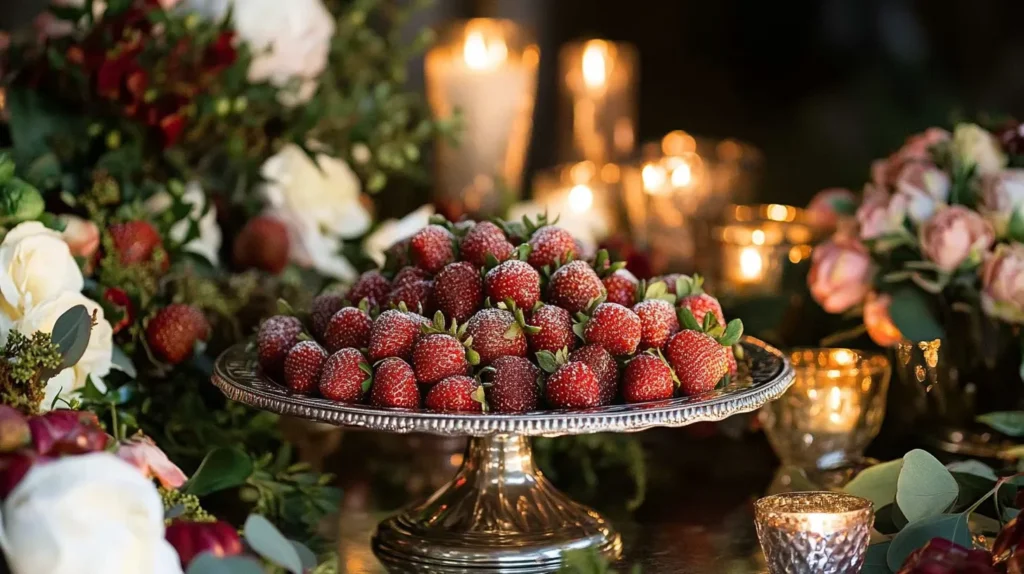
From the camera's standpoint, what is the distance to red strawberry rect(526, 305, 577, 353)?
36.1 inches

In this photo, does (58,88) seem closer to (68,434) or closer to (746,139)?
(68,434)

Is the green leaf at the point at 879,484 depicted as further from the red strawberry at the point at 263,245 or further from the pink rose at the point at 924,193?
the red strawberry at the point at 263,245

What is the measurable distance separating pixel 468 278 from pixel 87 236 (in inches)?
14.7

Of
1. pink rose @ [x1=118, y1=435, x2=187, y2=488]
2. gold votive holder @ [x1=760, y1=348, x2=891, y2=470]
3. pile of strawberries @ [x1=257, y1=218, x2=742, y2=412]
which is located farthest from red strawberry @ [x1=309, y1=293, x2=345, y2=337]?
gold votive holder @ [x1=760, y1=348, x2=891, y2=470]

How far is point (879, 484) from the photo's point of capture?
3.18 ft

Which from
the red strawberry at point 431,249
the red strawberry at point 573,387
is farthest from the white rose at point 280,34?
the red strawberry at point 573,387

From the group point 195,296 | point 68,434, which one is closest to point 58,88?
point 195,296

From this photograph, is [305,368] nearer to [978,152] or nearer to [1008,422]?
[1008,422]

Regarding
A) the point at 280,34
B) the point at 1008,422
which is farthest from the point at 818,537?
the point at 280,34

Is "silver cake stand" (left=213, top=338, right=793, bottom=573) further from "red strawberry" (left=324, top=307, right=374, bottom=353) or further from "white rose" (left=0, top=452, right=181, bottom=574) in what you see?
"white rose" (left=0, top=452, right=181, bottom=574)

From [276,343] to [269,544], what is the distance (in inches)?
10.9

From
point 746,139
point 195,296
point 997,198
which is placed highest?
point 997,198

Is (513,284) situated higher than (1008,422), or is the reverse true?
(513,284)

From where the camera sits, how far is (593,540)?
1.00 metres
